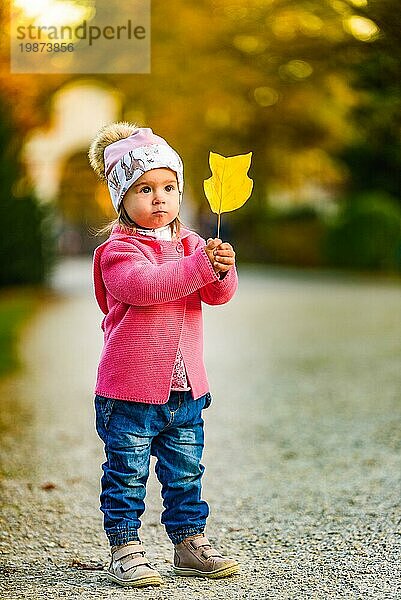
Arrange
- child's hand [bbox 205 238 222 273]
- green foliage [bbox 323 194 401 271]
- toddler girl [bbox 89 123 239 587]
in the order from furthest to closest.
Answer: green foliage [bbox 323 194 401 271], toddler girl [bbox 89 123 239 587], child's hand [bbox 205 238 222 273]

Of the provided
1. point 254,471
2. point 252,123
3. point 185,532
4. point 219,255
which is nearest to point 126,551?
point 185,532

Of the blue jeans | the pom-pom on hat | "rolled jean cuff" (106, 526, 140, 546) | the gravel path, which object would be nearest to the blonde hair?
the pom-pom on hat

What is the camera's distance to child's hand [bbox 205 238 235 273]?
3.15 metres

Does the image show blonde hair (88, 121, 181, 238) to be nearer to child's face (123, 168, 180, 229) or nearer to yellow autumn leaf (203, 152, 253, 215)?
child's face (123, 168, 180, 229)

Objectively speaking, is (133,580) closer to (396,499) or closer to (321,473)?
(396,499)

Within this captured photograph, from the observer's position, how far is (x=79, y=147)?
27172 mm

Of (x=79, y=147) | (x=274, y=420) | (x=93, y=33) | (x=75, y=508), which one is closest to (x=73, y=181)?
(x=79, y=147)

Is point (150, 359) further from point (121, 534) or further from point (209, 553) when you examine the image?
point (209, 553)

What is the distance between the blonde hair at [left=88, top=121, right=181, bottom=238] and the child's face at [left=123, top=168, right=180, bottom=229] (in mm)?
43

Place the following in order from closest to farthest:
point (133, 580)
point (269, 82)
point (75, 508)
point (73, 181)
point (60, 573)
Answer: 1. point (133, 580)
2. point (60, 573)
3. point (75, 508)
4. point (269, 82)
5. point (73, 181)

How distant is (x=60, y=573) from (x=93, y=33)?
11.1 meters

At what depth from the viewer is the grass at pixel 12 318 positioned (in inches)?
364

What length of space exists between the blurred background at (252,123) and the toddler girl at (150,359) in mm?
5030

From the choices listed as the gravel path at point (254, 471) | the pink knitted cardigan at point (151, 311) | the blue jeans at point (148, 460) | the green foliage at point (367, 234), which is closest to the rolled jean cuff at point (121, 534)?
the blue jeans at point (148, 460)
